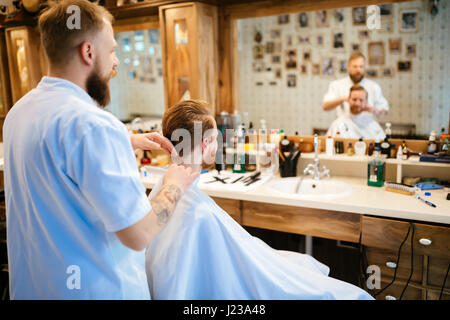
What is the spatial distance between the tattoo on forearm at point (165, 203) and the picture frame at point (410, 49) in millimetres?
2555

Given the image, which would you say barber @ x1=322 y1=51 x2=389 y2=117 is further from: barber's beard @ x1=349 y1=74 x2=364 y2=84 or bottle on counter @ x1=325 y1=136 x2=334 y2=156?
bottle on counter @ x1=325 y1=136 x2=334 y2=156

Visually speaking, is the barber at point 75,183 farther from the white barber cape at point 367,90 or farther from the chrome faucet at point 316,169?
the white barber cape at point 367,90

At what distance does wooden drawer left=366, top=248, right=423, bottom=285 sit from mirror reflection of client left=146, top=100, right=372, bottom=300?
2.74 feet

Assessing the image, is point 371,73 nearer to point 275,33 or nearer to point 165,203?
point 275,33

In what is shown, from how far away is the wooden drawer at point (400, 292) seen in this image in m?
2.03

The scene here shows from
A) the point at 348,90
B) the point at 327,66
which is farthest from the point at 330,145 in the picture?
the point at 327,66

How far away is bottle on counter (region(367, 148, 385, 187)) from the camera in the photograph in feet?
7.82

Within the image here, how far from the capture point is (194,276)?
1300 mm

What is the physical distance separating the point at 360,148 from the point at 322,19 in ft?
3.73

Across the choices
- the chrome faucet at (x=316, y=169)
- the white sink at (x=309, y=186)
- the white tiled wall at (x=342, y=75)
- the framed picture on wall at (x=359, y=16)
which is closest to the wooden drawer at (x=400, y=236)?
the white sink at (x=309, y=186)

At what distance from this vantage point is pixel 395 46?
9.59 feet

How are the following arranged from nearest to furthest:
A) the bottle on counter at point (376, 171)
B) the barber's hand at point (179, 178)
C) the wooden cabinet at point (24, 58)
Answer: the barber's hand at point (179, 178), the bottle on counter at point (376, 171), the wooden cabinet at point (24, 58)

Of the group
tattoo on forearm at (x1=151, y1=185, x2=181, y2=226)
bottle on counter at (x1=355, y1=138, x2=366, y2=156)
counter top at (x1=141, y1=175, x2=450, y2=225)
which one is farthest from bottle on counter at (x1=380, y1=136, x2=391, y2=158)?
tattoo on forearm at (x1=151, y1=185, x2=181, y2=226)

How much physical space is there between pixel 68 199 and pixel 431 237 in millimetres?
1753
